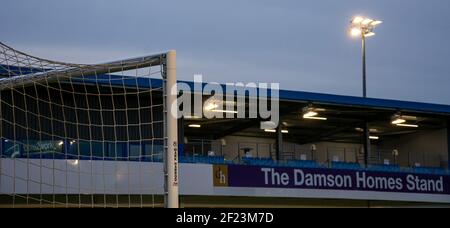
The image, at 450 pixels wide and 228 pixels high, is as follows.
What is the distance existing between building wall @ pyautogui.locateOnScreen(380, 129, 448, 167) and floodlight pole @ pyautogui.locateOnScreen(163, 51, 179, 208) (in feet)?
81.6

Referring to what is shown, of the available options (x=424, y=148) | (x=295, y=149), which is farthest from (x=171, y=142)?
(x=295, y=149)

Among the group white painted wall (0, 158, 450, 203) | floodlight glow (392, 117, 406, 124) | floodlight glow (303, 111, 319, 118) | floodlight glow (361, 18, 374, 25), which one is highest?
floodlight glow (361, 18, 374, 25)

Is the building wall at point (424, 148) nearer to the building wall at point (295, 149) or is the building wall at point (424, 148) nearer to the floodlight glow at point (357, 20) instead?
the building wall at point (295, 149)

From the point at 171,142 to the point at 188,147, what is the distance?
1694cm

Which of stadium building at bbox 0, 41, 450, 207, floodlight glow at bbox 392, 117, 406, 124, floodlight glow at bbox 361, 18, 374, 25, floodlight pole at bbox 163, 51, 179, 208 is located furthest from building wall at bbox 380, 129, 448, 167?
floodlight pole at bbox 163, 51, 179, 208

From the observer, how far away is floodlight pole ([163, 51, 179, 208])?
11453 millimetres

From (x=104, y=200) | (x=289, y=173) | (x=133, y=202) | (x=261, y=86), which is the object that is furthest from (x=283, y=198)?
(x=104, y=200)

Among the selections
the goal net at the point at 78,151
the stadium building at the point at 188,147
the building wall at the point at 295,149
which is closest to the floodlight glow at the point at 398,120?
the stadium building at the point at 188,147

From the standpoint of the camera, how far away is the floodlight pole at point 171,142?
37.6ft

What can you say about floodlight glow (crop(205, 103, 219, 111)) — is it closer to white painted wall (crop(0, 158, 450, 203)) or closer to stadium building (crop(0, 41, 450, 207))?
stadium building (crop(0, 41, 450, 207))

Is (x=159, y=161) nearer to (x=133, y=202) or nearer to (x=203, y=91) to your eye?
(x=133, y=202)

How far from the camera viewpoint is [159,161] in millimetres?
23359

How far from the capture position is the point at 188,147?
28484 millimetres
